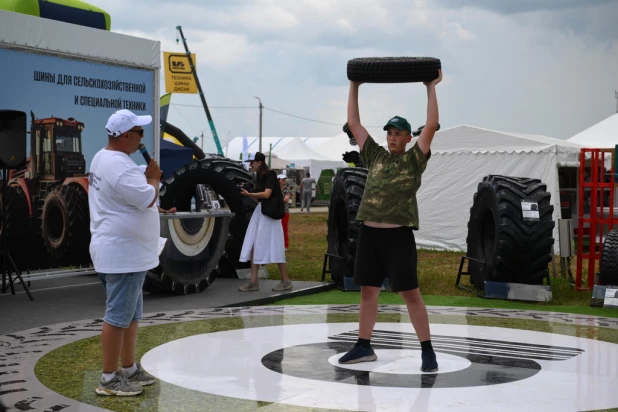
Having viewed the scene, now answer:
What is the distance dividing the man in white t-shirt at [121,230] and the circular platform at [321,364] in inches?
14.3

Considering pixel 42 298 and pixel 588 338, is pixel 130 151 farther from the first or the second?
pixel 42 298

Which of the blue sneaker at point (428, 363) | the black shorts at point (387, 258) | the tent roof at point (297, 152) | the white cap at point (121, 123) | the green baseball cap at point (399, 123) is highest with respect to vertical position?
the tent roof at point (297, 152)

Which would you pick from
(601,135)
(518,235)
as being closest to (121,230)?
(518,235)

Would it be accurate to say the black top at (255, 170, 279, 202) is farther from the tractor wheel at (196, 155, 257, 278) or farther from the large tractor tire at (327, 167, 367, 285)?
the tractor wheel at (196, 155, 257, 278)

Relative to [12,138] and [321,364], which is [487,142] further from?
[321,364]

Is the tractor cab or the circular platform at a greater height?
the tractor cab

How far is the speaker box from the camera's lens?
9.57 metres

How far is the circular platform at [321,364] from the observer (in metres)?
5.41

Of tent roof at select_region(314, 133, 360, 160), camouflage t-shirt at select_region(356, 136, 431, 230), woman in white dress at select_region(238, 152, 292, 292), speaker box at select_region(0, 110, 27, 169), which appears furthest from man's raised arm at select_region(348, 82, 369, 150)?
tent roof at select_region(314, 133, 360, 160)

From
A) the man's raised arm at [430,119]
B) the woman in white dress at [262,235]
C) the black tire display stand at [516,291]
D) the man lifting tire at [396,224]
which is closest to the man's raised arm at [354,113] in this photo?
the man lifting tire at [396,224]

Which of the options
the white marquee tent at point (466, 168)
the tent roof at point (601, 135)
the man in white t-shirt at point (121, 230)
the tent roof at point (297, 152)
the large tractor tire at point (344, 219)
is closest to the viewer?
the man in white t-shirt at point (121, 230)

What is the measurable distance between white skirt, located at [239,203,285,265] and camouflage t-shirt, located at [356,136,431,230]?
4599 mm

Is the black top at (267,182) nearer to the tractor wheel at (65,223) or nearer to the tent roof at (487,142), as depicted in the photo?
the tractor wheel at (65,223)

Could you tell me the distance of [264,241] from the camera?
1085 centimetres
